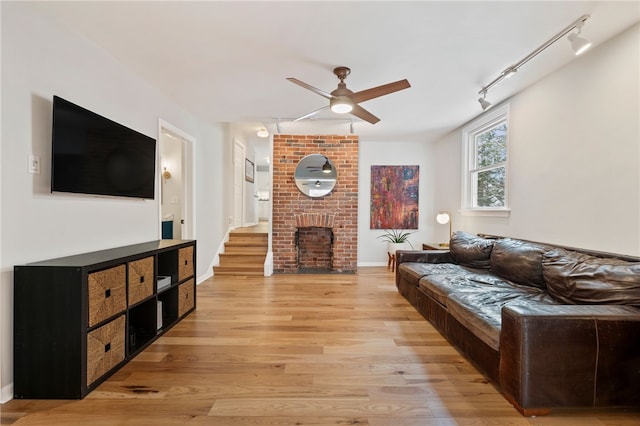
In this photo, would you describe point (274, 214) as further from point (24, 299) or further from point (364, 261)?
point (24, 299)

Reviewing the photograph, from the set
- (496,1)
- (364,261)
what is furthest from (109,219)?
(364,261)

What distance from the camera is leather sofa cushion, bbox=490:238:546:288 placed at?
2.45m

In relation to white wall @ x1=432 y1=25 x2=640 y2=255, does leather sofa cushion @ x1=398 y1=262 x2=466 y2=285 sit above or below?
below

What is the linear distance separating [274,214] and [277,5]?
3547mm

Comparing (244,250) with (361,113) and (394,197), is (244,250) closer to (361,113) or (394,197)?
(394,197)

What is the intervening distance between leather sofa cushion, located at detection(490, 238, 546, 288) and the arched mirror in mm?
2807

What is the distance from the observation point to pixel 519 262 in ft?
8.43

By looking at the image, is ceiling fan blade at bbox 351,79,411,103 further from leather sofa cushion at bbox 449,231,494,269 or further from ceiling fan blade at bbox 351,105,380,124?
leather sofa cushion at bbox 449,231,494,269

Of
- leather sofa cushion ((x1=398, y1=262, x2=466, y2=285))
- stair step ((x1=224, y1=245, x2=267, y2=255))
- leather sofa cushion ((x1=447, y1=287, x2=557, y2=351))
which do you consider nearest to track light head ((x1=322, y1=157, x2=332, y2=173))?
stair step ((x1=224, y1=245, x2=267, y2=255))

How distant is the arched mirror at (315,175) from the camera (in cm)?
499

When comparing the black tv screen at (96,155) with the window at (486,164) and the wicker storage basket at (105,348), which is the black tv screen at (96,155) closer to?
the wicker storage basket at (105,348)

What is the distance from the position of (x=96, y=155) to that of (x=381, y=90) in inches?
91.4

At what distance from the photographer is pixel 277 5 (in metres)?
1.77

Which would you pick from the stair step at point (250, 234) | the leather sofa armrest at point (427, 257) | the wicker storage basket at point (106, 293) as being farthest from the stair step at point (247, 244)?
the wicker storage basket at point (106, 293)
